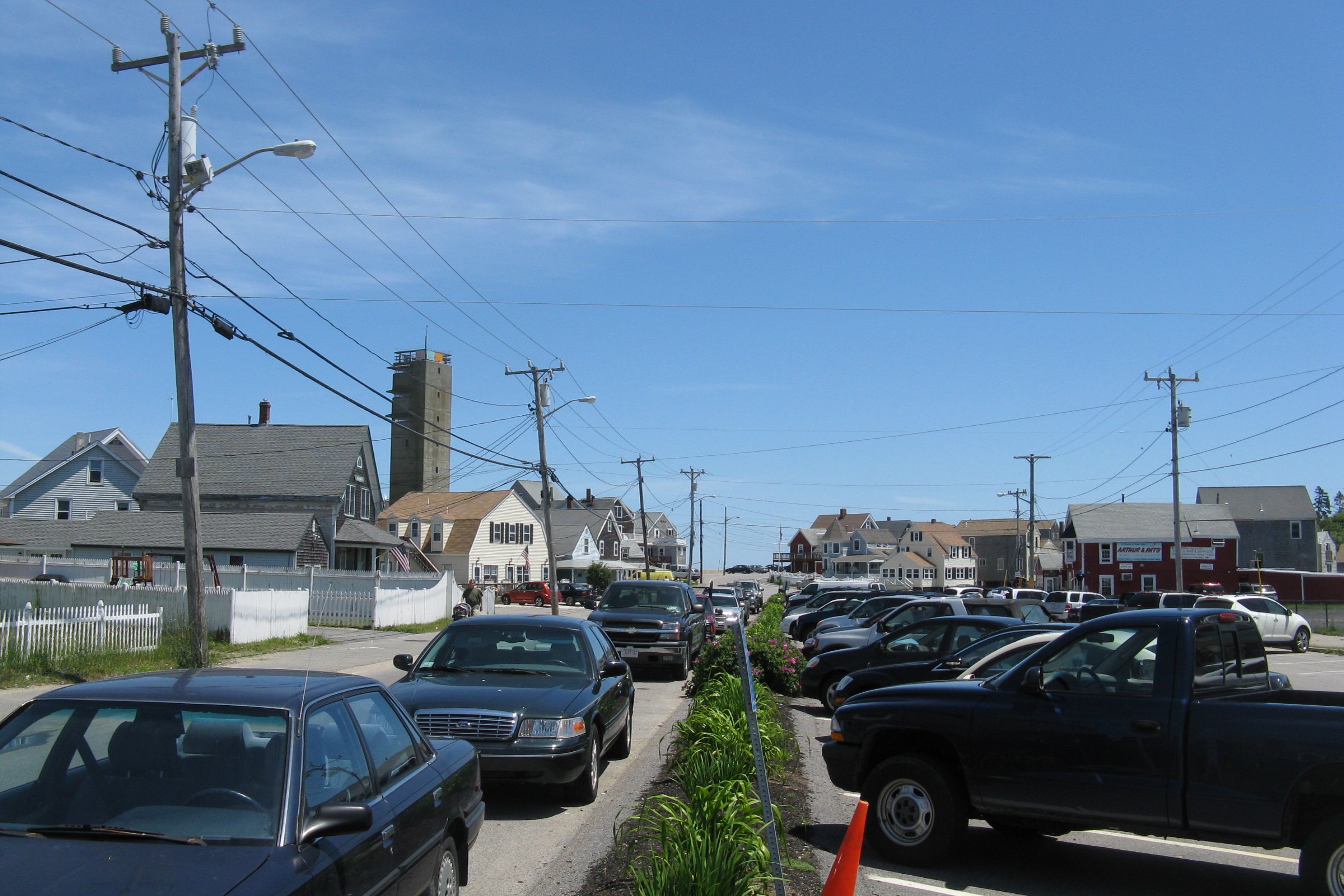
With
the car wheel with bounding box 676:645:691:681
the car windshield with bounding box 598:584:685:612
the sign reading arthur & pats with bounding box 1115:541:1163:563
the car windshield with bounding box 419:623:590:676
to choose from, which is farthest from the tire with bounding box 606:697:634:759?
the sign reading arthur & pats with bounding box 1115:541:1163:563

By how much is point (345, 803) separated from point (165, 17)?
1656cm

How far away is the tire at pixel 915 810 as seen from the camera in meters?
7.12

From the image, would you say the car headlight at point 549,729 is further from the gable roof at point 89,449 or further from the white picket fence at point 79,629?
the gable roof at point 89,449

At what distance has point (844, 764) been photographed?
25.6 feet

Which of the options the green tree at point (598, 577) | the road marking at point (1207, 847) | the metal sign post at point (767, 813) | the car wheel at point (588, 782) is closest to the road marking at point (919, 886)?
the metal sign post at point (767, 813)

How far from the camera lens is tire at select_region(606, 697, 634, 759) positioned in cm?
1118

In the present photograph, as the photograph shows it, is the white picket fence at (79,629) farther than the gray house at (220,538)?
No

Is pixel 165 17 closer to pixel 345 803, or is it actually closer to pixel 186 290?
pixel 186 290

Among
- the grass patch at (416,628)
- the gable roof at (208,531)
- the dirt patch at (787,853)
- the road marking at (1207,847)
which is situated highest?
the gable roof at (208,531)

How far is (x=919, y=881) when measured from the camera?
6922 mm

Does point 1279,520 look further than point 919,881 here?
Yes

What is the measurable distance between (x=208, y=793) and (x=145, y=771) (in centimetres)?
28

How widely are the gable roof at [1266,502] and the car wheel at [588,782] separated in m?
78.9

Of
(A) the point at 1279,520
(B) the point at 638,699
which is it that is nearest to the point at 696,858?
(B) the point at 638,699
